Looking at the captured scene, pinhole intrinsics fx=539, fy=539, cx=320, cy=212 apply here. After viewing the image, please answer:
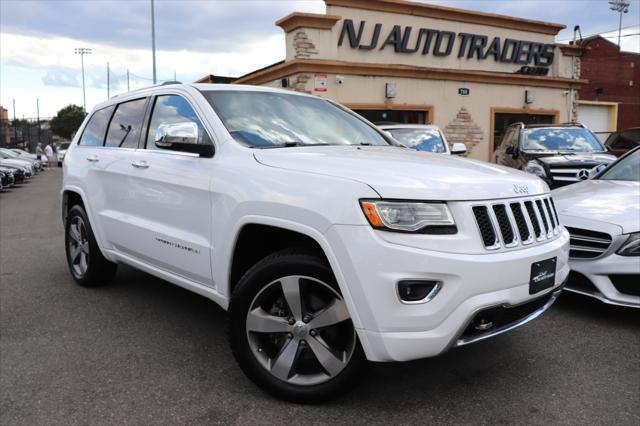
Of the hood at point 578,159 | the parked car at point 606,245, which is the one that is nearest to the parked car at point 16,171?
the hood at point 578,159

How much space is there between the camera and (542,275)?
2719mm

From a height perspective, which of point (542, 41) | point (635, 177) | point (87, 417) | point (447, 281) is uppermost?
point (542, 41)

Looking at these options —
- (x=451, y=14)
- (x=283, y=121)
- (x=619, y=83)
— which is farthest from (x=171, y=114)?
(x=619, y=83)

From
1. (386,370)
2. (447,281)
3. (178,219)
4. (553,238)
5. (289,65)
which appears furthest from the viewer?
(289,65)

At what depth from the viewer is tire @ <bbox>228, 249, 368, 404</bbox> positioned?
2629mm

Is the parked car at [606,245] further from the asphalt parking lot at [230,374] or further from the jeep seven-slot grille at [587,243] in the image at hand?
the asphalt parking lot at [230,374]

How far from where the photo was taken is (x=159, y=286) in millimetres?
5051

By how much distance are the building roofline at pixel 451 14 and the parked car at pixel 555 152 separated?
22.3 feet

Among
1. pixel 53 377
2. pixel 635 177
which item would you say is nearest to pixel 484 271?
pixel 53 377

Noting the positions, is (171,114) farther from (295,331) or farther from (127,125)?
(295,331)

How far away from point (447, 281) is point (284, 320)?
0.89m

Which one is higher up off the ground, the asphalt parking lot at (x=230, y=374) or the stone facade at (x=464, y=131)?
the stone facade at (x=464, y=131)

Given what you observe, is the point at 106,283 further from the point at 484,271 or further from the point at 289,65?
the point at 289,65

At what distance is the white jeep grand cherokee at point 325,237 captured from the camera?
7.79 feet
